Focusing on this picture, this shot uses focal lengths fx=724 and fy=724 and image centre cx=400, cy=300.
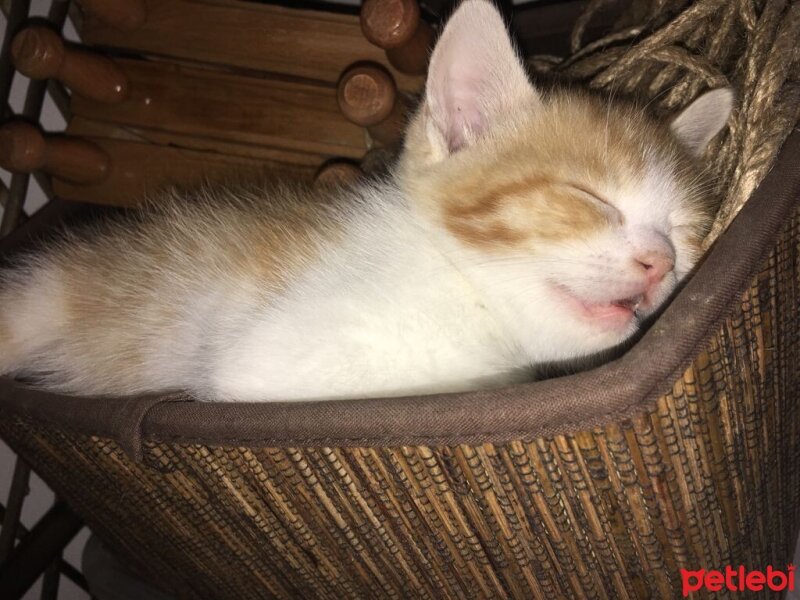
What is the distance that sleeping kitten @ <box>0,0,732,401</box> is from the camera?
87 cm

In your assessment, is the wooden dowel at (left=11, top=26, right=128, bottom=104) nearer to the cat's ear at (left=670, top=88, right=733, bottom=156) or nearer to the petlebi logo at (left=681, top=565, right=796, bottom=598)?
the cat's ear at (left=670, top=88, right=733, bottom=156)

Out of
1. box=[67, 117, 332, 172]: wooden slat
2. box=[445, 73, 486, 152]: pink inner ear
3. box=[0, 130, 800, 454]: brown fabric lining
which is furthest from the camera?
box=[67, 117, 332, 172]: wooden slat

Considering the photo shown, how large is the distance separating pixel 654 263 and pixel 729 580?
381mm

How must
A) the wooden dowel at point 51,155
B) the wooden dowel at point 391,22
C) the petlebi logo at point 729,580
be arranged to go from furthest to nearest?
the wooden dowel at point 51,155 < the wooden dowel at point 391,22 < the petlebi logo at point 729,580

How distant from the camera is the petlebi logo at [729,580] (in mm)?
801

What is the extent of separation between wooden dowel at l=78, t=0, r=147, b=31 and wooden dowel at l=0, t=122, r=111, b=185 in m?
0.25

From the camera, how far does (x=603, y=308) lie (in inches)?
34.4

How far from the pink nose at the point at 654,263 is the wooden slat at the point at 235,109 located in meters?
0.78

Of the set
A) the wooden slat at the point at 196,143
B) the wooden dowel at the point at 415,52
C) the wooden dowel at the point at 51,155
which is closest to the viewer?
the wooden dowel at the point at 415,52

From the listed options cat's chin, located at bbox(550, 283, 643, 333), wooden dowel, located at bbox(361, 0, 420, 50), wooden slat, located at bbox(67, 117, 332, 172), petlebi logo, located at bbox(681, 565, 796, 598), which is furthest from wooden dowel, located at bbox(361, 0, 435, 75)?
petlebi logo, located at bbox(681, 565, 796, 598)

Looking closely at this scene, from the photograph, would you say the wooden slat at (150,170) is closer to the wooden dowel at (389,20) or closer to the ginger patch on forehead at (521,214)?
the wooden dowel at (389,20)

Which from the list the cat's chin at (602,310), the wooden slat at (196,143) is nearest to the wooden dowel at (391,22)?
the wooden slat at (196,143)

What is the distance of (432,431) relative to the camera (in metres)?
0.68

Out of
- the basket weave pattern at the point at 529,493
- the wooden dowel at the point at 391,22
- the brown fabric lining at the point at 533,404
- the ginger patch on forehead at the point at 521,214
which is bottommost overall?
the basket weave pattern at the point at 529,493
